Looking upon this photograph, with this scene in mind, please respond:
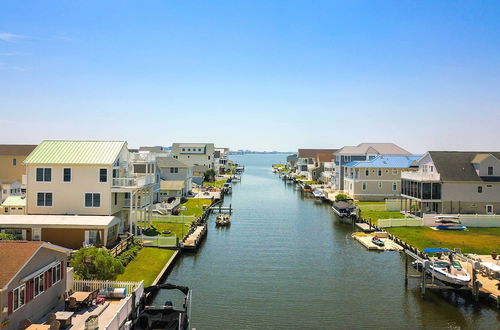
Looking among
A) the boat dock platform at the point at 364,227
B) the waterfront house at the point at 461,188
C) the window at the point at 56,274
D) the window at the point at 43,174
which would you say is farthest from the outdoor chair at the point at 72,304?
the waterfront house at the point at 461,188

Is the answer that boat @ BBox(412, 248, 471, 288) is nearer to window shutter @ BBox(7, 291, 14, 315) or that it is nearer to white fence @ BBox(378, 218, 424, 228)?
white fence @ BBox(378, 218, 424, 228)

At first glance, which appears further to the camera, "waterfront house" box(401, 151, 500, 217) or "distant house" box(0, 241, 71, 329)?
"waterfront house" box(401, 151, 500, 217)

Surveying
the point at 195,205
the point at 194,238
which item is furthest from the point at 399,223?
the point at 195,205

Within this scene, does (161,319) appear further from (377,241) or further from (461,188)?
(461,188)

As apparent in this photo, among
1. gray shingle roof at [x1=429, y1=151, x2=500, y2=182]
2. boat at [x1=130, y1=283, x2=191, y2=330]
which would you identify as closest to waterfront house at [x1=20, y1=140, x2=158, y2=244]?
boat at [x1=130, y1=283, x2=191, y2=330]

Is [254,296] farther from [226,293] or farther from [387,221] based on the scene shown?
[387,221]
